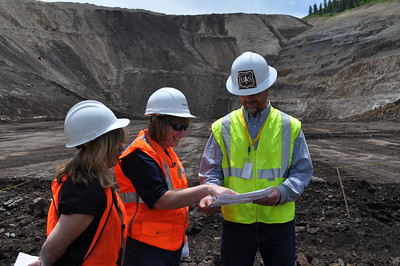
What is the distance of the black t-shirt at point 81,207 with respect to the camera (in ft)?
5.57

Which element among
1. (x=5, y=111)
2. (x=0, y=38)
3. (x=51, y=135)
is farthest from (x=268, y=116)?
(x=0, y=38)

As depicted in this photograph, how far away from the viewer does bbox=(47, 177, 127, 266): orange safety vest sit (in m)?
1.80

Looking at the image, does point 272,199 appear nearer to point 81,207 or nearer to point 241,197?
point 241,197

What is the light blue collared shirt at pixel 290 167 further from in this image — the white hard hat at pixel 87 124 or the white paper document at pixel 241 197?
the white hard hat at pixel 87 124

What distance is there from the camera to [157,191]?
208 centimetres

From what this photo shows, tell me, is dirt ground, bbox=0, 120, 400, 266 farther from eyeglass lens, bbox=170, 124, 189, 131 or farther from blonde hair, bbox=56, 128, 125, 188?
blonde hair, bbox=56, 128, 125, 188

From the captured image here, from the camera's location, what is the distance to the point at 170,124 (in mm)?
2311

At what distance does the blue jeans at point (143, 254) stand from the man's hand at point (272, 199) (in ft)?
2.13

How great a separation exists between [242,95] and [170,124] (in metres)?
0.58

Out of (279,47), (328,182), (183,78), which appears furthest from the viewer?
(279,47)

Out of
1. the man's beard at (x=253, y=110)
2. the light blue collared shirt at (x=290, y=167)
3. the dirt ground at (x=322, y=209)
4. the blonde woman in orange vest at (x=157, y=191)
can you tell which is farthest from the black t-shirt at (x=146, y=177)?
the dirt ground at (x=322, y=209)

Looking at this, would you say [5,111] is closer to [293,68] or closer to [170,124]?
[170,124]

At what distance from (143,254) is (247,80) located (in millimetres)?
1344

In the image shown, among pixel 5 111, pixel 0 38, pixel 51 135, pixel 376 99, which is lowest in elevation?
pixel 376 99
